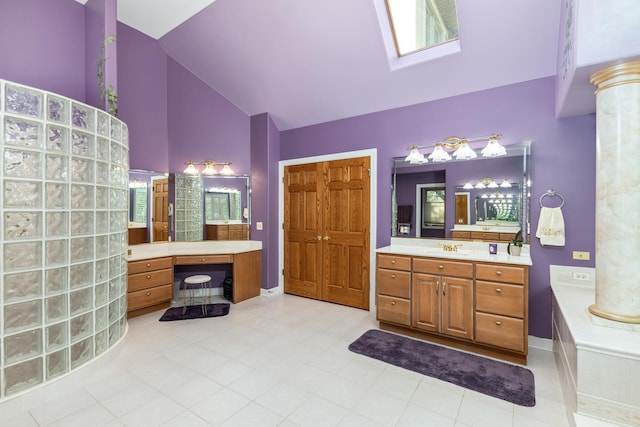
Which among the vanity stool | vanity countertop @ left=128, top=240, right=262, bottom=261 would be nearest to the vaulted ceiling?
vanity countertop @ left=128, top=240, right=262, bottom=261

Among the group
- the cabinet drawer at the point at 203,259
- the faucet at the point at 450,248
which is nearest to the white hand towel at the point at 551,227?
the faucet at the point at 450,248

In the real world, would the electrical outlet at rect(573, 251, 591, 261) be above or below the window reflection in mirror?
below

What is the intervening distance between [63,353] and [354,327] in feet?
8.54

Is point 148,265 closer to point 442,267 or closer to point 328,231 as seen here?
point 328,231

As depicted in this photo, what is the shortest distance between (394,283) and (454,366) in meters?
0.92

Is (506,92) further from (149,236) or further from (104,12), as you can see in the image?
(149,236)

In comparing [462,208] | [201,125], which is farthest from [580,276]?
[201,125]

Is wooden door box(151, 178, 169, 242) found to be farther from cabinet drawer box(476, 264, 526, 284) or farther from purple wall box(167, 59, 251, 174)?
cabinet drawer box(476, 264, 526, 284)

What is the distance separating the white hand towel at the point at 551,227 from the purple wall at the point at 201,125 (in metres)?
3.88

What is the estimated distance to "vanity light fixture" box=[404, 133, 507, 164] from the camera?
117 inches

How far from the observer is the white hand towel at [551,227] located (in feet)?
8.96

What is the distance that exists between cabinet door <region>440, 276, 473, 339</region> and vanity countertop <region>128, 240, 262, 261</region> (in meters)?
2.74

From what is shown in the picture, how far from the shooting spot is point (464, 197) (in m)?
3.34

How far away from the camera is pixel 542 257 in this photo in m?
2.85
